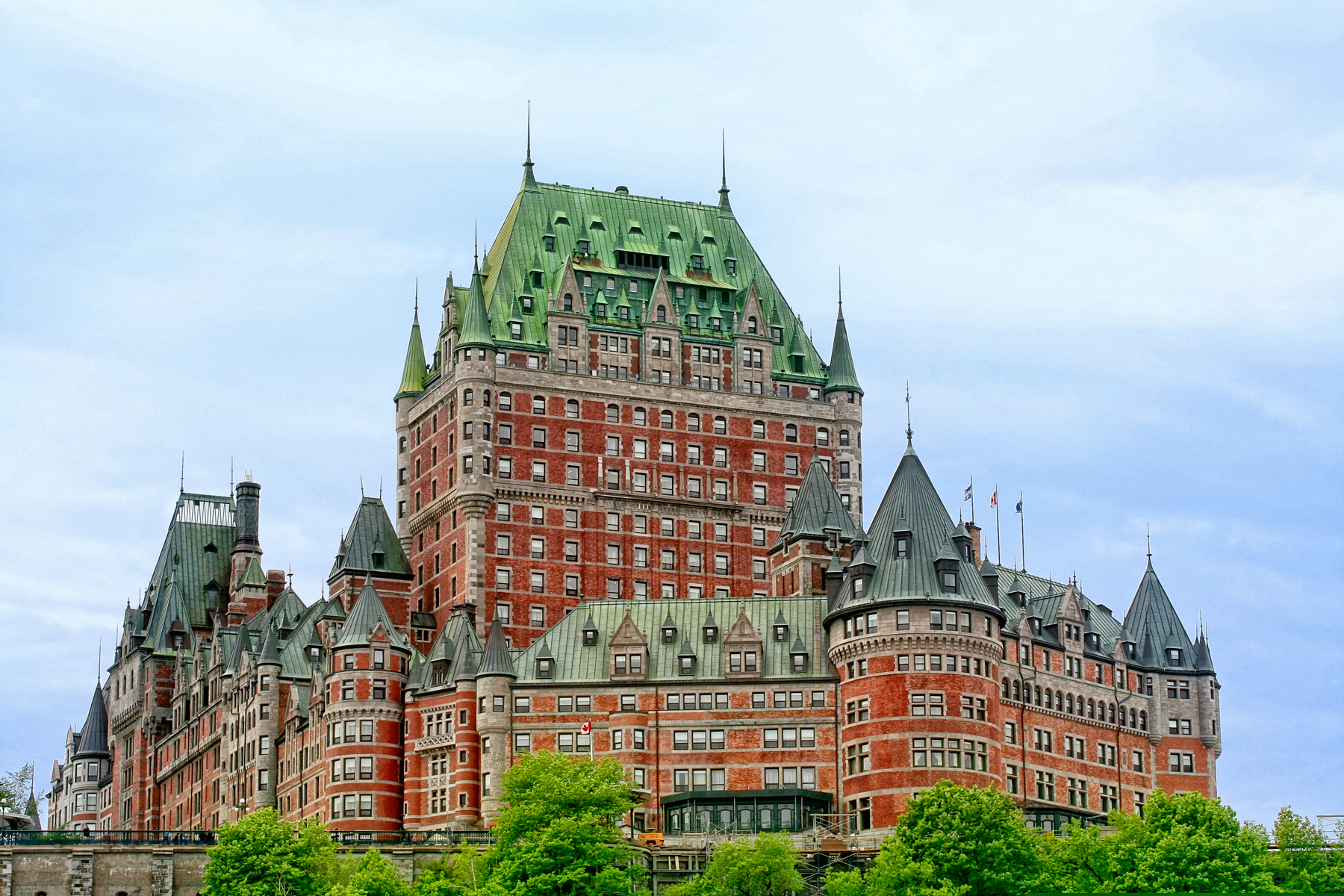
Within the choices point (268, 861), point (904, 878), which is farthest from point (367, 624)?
point (904, 878)

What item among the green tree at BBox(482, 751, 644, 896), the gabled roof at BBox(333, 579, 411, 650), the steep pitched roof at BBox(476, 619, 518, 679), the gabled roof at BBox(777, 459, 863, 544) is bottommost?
the green tree at BBox(482, 751, 644, 896)

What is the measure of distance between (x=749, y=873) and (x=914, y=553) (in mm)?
30837

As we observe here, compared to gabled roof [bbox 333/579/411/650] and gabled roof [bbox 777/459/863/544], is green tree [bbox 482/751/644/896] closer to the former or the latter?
gabled roof [bbox 333/579/411/650]

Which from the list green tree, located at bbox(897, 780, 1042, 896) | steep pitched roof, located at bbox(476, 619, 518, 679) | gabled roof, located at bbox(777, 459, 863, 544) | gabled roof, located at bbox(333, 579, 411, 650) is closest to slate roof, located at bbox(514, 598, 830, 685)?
steep pitched roof, located at bbox(476, 619, 518, 679)

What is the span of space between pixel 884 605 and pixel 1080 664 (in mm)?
22408

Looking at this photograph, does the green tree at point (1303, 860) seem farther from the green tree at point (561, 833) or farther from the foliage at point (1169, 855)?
the green tree at point (561, 833)

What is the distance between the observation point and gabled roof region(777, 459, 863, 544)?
192500 mm

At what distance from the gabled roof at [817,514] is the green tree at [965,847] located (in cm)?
4055

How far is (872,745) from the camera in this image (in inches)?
6816

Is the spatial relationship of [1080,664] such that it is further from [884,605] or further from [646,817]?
[646,817]

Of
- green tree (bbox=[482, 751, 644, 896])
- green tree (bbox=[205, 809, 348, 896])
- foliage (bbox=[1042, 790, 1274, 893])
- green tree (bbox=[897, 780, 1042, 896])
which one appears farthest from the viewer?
green tree (bbox=[205, 809, 348, 896])

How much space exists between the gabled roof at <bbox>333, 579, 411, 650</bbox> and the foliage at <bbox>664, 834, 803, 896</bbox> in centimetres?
3728

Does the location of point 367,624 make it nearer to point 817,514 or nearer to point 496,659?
point 496,659

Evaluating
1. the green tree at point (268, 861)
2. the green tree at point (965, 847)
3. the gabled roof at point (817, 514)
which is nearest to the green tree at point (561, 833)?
the green tree at point (268, 861)
